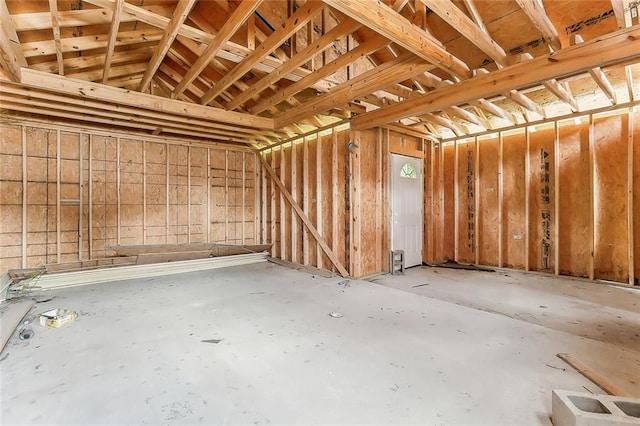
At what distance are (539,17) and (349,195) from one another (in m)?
3.21

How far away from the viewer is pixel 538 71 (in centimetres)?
284

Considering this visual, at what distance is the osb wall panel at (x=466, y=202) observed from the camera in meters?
5.95

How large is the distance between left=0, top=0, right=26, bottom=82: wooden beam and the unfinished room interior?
1.3 inches

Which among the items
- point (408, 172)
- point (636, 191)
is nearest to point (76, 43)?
point (408, 172)

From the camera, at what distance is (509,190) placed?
5.48 meters

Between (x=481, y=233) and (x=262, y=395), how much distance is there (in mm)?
5638

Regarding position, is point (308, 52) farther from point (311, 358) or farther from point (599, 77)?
point (599, 77)

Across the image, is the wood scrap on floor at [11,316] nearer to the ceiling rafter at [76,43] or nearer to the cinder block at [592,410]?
the ceiling rafter at [76,43]

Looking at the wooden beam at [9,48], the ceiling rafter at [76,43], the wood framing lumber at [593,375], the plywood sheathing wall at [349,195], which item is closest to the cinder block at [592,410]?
the wood framing lumber at [593,375]

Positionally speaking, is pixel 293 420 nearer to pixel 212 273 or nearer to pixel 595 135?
pixel 212 273

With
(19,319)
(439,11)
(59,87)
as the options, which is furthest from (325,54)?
(19,319)

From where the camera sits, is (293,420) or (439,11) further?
(439,11)

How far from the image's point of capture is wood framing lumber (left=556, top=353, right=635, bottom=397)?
1.73 metres

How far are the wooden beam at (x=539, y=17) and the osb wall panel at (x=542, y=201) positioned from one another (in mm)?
2872
